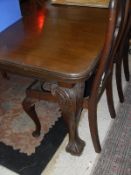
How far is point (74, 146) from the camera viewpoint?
140 centimetres

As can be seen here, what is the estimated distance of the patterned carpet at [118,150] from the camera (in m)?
1.38

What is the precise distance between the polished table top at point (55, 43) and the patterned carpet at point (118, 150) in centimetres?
71

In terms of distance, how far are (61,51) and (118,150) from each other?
0.80m

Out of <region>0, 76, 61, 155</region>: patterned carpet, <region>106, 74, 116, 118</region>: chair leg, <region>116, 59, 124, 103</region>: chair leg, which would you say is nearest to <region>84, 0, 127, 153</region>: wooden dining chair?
<region>106, 74, 116, 118</region>: chair leg

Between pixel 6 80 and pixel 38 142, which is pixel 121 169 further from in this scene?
pixel 6 80

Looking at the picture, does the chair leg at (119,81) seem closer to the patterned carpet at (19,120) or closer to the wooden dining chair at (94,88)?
the wooden dining chair at (94,88)

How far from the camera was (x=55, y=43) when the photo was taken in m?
1.13

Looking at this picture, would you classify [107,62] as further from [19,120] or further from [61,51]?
[19,120]

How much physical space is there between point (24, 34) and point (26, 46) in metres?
0.14

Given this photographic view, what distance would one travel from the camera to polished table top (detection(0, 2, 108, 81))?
0.98 metres

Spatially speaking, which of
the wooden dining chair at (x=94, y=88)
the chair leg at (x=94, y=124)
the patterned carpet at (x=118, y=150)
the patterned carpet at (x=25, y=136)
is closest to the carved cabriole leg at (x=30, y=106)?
the wooden dining chair at (x=94, y=88)

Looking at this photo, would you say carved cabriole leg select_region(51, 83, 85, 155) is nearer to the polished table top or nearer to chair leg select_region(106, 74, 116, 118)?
the polished table top

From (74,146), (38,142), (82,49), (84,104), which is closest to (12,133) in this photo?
(38,142)

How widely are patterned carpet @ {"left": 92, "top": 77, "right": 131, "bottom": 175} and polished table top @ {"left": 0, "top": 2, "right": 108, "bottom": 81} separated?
0.71m
